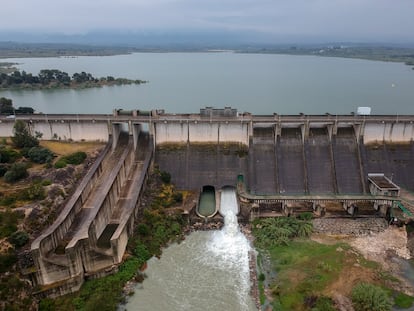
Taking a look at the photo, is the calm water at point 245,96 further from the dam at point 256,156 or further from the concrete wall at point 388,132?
the dam at point 256,156

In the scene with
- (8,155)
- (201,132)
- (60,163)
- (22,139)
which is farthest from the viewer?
(201,132)

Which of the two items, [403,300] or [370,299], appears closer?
[370,299]

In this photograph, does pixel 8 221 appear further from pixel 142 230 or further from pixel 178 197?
pixel 178 197

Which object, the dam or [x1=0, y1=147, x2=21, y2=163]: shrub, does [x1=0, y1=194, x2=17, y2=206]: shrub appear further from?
[x1=0, y1=147, x2=21, y2=163]: shrub

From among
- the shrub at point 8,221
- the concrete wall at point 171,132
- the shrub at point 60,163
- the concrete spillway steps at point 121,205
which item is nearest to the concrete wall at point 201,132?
the concrete wall at point 171,132

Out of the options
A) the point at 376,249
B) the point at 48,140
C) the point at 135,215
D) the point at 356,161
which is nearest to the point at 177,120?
the point at 135,215

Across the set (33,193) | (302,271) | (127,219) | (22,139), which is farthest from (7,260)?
(302,271)

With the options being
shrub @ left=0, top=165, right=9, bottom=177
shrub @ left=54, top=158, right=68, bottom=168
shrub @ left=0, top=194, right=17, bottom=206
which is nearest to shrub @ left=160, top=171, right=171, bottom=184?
shrub @ left=54, top=158, right=68, bottom=168
